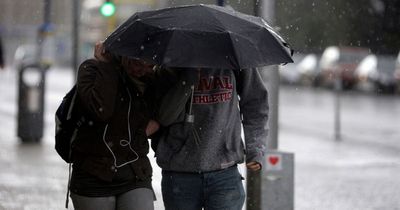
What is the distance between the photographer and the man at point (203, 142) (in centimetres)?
473

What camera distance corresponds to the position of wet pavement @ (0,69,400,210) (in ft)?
29.8

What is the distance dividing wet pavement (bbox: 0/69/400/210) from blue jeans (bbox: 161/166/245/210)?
3.59 meters

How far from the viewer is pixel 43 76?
13.4 m

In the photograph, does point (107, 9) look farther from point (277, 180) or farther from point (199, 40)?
point (199, 40)

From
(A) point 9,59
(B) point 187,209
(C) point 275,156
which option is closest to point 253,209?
(C) point 275,156

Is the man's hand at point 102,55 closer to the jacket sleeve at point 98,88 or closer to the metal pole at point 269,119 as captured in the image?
the jacket sleeve at point 98,88

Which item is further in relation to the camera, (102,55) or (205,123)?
(205,123)

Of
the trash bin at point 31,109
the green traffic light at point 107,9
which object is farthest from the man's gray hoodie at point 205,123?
the green traffic light at point 107,9

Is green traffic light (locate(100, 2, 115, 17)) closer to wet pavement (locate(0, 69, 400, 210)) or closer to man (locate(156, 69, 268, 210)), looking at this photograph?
wet pavement (locate(0, 69, 400, 210))

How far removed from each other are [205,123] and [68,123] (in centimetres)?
76

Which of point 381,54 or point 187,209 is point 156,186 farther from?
point 381,54

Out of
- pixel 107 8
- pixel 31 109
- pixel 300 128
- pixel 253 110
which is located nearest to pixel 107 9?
pixel 107 8

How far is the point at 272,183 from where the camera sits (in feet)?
24.2

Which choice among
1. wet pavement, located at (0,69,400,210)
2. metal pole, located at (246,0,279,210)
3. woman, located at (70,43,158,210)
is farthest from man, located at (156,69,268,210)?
wet pavement, located at (0,69,400,210)
